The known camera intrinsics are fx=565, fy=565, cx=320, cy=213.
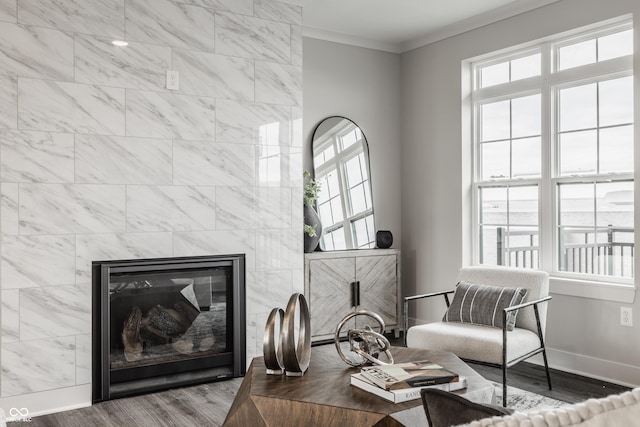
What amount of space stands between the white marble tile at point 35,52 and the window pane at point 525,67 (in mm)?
3216

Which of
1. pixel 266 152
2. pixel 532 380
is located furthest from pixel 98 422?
pixel 532 380

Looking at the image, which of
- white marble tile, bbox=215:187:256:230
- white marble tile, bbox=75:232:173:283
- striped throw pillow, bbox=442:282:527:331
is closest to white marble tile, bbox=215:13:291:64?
white marble tile, bbox=215:187:256:230

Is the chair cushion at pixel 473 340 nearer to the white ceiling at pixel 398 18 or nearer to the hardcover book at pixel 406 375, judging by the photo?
the hardcover book at pixel 406 375

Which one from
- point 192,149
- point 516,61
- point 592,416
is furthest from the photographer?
point 516,61

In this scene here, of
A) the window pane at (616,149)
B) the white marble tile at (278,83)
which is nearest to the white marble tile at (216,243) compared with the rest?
the white marble tile at (278,83)

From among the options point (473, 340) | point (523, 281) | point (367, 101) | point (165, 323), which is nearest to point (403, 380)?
point (473, 340)

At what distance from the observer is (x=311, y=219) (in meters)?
4.59

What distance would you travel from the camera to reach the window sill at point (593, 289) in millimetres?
3613

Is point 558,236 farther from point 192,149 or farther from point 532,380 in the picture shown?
point 192,149

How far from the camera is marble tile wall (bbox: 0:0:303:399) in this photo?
10.5 feet

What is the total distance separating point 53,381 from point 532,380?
3.00 m

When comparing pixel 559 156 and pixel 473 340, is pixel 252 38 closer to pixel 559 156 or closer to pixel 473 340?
pixel 559 156

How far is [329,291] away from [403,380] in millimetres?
2450

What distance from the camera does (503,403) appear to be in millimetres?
3158
